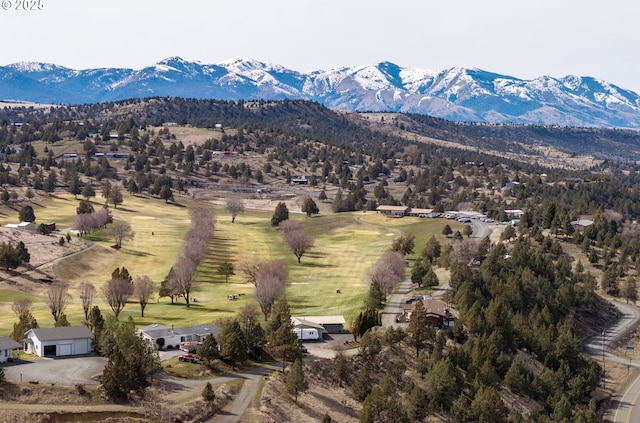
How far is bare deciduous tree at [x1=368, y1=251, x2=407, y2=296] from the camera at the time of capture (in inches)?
3959

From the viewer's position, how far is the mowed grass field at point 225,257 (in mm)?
93750

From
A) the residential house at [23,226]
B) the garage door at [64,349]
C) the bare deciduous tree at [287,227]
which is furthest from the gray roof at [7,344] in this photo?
the bare deciduous tree at [287,227]

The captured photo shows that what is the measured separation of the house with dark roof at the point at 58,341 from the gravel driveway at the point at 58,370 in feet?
4.54

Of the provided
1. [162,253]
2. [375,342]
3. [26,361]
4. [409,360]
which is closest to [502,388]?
[409,360]

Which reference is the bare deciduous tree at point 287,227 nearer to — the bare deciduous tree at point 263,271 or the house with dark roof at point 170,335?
the bare deciduous tree at point 263,271

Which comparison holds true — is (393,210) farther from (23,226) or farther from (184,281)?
(184,281)

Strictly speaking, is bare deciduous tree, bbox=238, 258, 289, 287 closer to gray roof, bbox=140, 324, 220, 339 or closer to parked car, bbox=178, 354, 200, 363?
gray roof, bbox=140, 324, 220, 339

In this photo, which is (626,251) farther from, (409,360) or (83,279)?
(83,279)

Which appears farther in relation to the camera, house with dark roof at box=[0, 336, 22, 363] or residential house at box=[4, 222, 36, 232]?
residential house at box=[4, 222, 36, 232]

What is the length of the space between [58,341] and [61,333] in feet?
3.59

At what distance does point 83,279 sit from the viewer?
11162 cm

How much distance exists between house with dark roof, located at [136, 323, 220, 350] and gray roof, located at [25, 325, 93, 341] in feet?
17.8

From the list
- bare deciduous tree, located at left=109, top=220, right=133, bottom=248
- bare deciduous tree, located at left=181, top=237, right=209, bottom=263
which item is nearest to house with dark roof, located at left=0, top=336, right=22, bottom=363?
bare deciduous tree, located at left=181, top=237, right=209, bottom=263

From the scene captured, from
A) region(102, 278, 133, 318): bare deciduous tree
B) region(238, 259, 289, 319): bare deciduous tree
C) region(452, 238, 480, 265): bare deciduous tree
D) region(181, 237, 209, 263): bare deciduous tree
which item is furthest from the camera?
region(181, 237, 209, 263): bare deciduous tree
